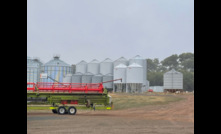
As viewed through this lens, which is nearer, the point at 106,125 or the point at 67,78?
the point at 106,125

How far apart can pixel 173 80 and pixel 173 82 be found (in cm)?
54

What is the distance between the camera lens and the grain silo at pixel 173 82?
6575 centimetres

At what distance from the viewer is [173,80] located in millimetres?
66562

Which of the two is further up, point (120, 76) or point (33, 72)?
point (33, 72)

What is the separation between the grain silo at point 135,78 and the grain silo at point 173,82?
29.1 ft

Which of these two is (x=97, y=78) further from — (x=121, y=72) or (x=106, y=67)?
(x=121, y=72)

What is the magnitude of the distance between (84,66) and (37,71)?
62.9ft

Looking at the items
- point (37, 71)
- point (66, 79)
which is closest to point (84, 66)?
point (66, 79)

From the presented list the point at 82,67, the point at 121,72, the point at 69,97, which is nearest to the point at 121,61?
the point at 121,72

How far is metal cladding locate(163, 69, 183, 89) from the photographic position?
216 ft

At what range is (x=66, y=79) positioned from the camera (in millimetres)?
68188

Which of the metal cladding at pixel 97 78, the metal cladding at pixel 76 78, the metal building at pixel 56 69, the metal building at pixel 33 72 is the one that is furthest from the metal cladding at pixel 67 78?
the metal building at pixel 33 72

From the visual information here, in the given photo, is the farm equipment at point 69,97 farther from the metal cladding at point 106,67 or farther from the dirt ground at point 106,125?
the metal cladding at point 106,67
